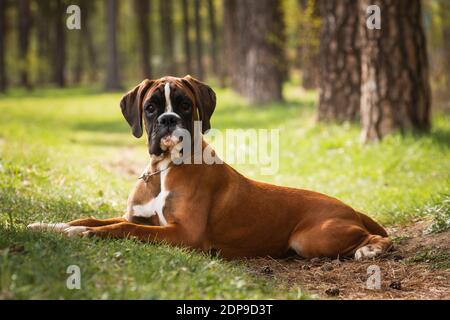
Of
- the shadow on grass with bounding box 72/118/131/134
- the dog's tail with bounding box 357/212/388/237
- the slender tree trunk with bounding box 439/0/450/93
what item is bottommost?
the shadow on grass with bounding box 72/118/131/134

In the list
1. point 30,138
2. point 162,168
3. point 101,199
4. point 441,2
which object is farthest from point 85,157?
point 441,2

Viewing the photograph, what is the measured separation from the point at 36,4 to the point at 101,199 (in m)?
41.9

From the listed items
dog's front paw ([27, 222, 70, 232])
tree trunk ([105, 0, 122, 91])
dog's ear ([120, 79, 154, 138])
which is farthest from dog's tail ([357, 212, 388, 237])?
tree trunk ([105, 0, 122, 91])

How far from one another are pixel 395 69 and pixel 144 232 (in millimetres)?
6901

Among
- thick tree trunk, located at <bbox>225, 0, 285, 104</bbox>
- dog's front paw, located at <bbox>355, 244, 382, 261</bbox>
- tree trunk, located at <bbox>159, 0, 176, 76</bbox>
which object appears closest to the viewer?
dog's front paw, located at <bbox>355, 244, 382, 261</bbox>

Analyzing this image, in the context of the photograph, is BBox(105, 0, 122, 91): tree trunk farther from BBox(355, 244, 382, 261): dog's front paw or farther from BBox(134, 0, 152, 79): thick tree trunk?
BBox(355, 244, 382, 261): dog's front paw

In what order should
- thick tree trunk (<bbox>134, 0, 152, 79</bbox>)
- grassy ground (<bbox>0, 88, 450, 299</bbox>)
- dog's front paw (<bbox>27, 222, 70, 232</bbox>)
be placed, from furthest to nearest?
thick tree trunk (<bbox>134, 0, 152, 79</bbox>), dog's front paw (<bbox>27, 222, 70, 232</bbox>), grassy ground (<bbox>0, 88, 450, 299</bbox>)

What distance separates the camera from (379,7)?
1075 centimetres

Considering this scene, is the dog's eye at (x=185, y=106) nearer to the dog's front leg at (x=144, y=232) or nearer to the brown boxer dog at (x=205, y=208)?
the brown boxer dog at (x=205, y=208)

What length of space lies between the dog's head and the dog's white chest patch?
0.22 meters

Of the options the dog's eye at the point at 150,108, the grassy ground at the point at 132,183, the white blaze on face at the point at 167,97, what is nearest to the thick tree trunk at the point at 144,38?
the grassy ground at the point at 132,183

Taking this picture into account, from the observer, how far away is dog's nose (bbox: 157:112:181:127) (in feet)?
17.6

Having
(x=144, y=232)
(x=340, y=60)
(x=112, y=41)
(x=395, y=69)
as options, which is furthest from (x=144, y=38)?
(x=144, y=232)

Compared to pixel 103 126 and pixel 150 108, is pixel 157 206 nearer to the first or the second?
pixel 150 108
